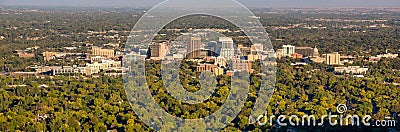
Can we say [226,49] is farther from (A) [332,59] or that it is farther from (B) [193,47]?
(A) [332,59]

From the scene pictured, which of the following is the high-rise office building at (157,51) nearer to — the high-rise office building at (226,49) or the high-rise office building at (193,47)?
the high-rise office building at (193,47)

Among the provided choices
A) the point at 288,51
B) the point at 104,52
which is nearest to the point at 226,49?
the point at 288,51

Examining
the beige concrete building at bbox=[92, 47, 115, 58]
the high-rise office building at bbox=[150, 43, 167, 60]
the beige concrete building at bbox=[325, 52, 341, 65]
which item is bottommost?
the beige concrete building at bbox=[325, 52, 341, 65]

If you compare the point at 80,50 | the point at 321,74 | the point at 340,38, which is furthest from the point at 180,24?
the point at 321,74

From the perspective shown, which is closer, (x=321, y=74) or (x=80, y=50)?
(x=321, y=74)

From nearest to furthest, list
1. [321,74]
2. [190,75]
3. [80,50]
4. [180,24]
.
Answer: [190,75]
[321,74]
[80,50]
[180,24]

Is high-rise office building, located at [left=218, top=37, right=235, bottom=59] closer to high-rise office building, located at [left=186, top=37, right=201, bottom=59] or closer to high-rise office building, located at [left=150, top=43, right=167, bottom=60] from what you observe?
high-rise office building, located at [left=186, top=37, right=201, bottom=59]

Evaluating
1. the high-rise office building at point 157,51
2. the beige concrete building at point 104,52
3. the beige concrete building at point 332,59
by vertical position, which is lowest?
the beige concrete building at point 332,59

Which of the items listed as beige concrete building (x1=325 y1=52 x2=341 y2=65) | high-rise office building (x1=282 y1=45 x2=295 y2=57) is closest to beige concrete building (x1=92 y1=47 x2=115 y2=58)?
high-rise office building (x1=282 y1=45 x2=295 y2=57)

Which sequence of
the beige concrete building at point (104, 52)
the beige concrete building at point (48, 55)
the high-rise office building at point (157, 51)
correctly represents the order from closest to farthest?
the high-rise office building at point (157, 51) < the beige concrete building at point (48, 55) < the beige concrete building at point (104, 52)

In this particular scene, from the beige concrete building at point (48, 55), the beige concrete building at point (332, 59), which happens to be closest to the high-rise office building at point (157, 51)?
the beige concrete building at point (48, 55)

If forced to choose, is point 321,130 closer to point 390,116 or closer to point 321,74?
point 390,116
